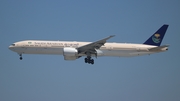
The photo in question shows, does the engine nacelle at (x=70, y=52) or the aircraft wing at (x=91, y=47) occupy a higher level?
the aircraft wing at (x=91, y=47)

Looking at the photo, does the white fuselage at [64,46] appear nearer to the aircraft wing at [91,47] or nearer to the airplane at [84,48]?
the airplane at [84,48]

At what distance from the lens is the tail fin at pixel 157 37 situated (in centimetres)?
5762

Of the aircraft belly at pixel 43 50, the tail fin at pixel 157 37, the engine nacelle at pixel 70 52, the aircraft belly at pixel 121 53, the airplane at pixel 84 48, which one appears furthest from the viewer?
the tail fin at pixel 157 37

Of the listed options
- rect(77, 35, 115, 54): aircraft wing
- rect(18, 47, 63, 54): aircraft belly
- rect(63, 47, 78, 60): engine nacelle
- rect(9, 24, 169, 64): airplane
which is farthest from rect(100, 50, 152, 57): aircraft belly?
rect(18, 47, 63, 54): aircraft belly

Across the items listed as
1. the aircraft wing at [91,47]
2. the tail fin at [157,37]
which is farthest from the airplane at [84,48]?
the tail fin at [157,37]

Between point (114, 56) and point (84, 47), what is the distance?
5.60m

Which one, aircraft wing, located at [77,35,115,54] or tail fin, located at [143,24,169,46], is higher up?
tail fin, located at [143,24,169,46]

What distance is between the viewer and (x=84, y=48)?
1991 inches

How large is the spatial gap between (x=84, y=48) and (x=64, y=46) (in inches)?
126

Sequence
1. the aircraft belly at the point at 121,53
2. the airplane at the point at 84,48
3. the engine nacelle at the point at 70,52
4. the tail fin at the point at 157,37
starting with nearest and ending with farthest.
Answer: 1. the engine nacelle at the point at 70,52
2. the airplane at the point at 84,48
3. the aircraft belly at the point at 121,53
4. the tail fin at the point at 157,37

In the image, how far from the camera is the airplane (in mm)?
50188

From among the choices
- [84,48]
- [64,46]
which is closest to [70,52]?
[64,46]

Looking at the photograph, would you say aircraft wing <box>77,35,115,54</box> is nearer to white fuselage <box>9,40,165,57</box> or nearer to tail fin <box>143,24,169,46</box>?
white fuselage <box>9,40,165,57</box>

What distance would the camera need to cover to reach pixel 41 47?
50.3 meters
